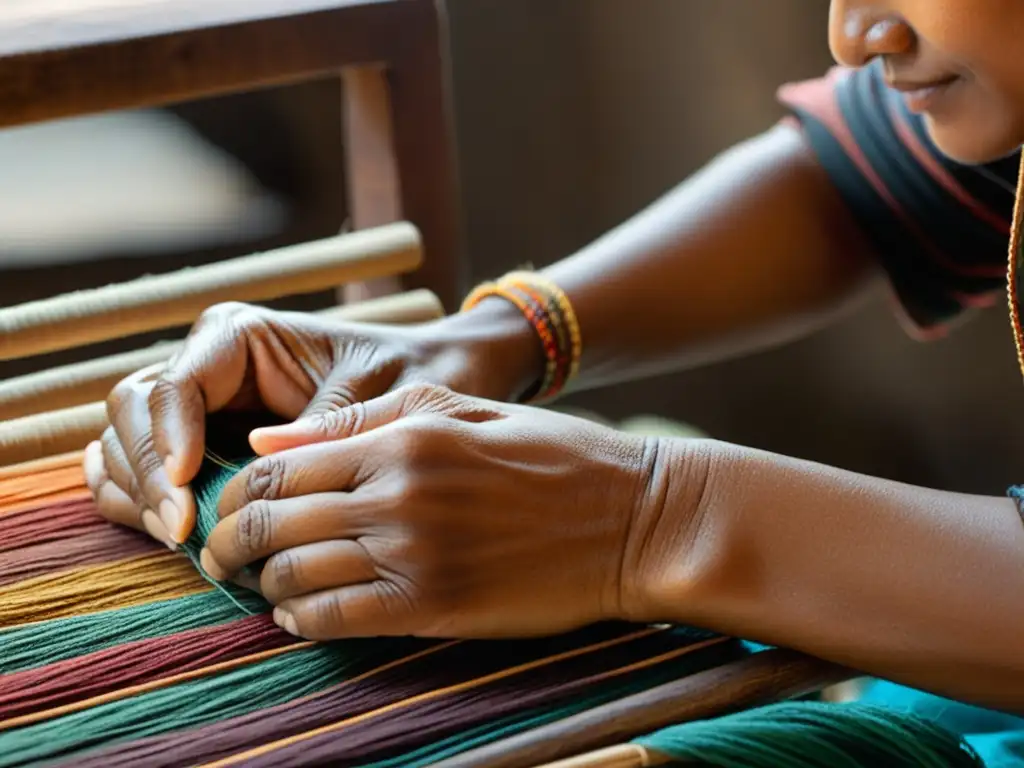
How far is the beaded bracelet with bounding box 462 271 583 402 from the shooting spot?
0.91 m

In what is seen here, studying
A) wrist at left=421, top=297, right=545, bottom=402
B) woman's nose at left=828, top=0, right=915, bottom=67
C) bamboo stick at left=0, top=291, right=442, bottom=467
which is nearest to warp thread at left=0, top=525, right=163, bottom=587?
bamboo stick at left=0, top=291, right=442, bottom=467

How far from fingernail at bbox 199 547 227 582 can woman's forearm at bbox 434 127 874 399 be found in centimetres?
36

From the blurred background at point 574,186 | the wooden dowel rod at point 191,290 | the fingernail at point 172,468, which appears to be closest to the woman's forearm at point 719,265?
the wooden dowel rod at point 191,290

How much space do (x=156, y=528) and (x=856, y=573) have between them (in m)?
0.38

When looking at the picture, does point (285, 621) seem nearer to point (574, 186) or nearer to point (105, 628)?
point (105, 628)

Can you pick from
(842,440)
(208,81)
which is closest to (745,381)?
(842,440)

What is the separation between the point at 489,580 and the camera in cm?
64

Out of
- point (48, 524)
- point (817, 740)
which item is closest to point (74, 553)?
point (48, 524)

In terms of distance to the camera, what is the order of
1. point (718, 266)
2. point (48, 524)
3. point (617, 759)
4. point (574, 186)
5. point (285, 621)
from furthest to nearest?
point (574, 186) → point (718, 266) → point (48, 524) → point (285, 621) → point (617, 759)

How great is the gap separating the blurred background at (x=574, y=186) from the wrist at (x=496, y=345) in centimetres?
90

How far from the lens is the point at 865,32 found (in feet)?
2.39

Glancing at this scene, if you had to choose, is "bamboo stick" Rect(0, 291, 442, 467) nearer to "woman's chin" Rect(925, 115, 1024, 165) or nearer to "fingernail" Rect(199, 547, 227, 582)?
"fingernail" Rect(199, 547, 227, 582)

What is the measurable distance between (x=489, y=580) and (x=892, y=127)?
511 millimetres

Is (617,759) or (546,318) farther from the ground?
(546,318)
